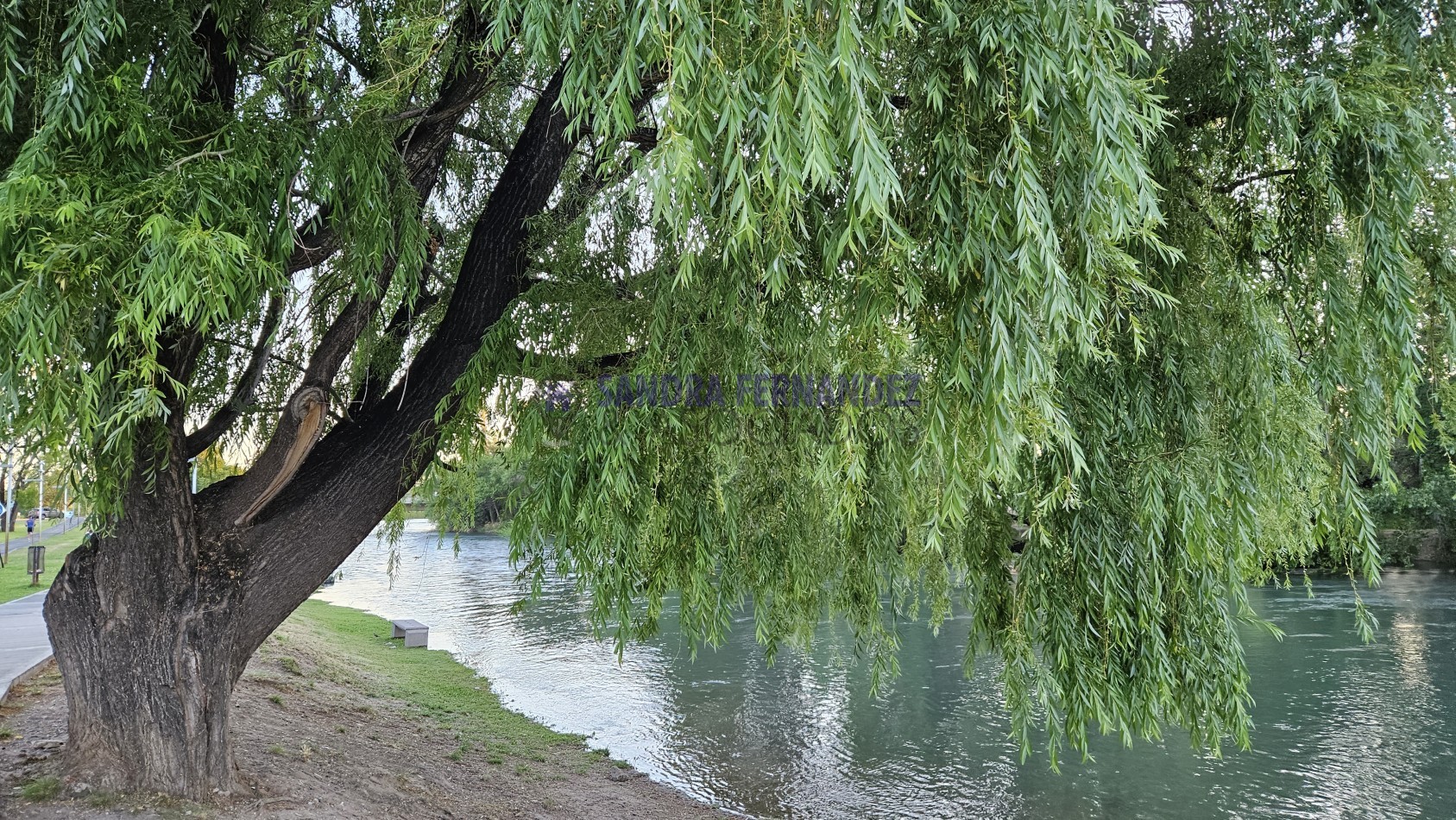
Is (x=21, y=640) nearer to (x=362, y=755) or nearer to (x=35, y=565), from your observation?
(x=362, y=755)

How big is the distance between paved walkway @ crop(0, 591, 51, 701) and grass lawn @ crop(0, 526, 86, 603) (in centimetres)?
53

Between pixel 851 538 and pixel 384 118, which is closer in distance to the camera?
pixel 384 118

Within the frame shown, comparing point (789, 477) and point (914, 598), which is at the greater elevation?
point (789, 477)

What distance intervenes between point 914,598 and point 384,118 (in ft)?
19.4

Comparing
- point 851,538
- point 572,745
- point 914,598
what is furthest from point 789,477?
point 572,745

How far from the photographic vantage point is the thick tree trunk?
12.3 ft

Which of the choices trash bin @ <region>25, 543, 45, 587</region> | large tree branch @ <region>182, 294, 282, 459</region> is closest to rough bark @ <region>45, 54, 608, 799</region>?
large tree branch @ <region>182, 294, 282, 459</region>

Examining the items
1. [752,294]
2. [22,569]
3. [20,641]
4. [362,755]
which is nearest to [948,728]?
[362,755]

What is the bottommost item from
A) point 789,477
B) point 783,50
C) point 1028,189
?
point 789,477

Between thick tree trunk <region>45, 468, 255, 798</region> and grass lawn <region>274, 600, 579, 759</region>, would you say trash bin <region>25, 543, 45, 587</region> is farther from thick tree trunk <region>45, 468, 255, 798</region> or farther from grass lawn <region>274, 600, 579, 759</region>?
thick tree trunk <region>45, 468, 255, 798</region>

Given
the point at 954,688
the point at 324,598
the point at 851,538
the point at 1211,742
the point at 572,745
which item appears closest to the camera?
the point at 1211,742

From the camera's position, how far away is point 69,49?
272cm

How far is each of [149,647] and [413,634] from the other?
9.82 m

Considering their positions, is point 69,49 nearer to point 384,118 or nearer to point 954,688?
point 384,118
